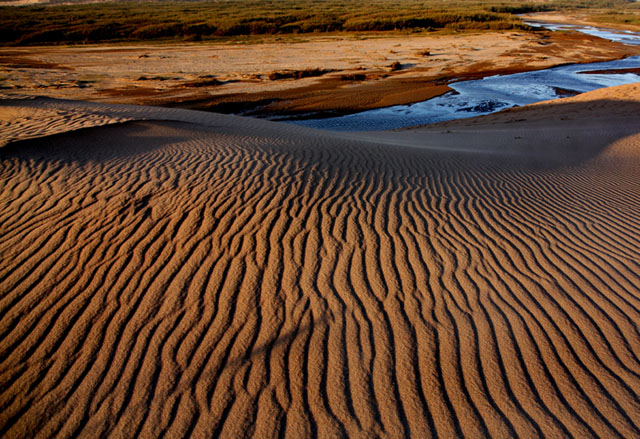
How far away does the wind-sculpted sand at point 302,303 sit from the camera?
102 inches

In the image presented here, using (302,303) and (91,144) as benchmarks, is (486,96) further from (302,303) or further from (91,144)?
(302,303)

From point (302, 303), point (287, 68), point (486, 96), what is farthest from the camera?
point (287, 68)

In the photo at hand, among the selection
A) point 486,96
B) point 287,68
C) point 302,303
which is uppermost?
point 287,68

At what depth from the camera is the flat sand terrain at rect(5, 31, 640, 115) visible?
1812cm

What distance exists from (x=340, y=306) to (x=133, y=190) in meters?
3.16

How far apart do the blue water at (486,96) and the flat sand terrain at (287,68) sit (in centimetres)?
102

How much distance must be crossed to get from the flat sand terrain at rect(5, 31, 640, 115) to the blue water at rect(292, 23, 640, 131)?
40.2 inches

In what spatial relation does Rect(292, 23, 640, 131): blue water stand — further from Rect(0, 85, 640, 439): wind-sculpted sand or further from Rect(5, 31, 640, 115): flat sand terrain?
Rect(0, 85, 640, 439): wind-sculpted sand

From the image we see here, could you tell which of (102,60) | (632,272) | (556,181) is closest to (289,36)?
(102,60)

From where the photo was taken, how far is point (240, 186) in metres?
5.21

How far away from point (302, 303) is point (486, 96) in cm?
1936

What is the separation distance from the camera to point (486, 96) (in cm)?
1944

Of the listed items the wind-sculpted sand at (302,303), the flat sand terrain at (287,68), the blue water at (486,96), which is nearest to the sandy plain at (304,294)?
the wind-sculpted sand at (302,303)

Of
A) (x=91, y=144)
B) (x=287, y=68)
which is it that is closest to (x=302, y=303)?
(x=91, y=144)
